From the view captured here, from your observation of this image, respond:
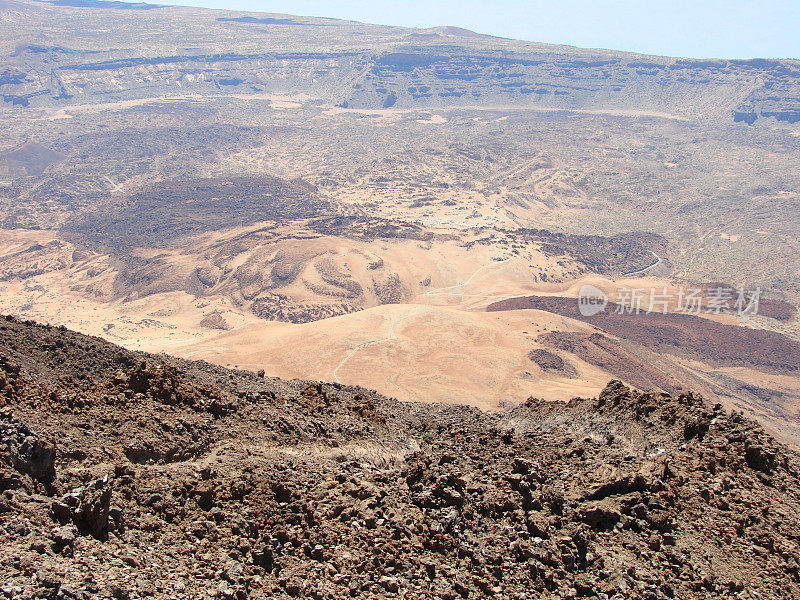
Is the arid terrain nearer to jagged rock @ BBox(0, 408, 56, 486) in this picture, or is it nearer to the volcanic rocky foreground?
the volcanic rocky foreground

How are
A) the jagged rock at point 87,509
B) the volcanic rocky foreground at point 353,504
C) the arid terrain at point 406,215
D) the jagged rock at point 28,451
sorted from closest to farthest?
the jagged rock at point 87,509 < the volcanic rocky foreground at point 353,504 < the jagged rock at point 28,451 < the arid terrain at point 406,215

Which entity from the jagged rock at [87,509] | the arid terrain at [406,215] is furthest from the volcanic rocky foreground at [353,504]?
the arid terrain at [406,215]

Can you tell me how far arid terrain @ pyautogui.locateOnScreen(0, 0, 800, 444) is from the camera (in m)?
38.5

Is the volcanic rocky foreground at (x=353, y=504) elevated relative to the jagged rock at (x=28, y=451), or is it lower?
lower

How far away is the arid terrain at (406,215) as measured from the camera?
3853 cm

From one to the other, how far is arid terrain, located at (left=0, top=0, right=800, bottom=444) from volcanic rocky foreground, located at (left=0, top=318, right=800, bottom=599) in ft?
53.2

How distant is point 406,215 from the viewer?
83.6 metres

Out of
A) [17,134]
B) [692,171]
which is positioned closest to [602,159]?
[692,171]

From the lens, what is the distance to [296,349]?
115 ft

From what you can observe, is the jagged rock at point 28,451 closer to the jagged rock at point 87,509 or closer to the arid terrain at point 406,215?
the jagged rock at point 87,509

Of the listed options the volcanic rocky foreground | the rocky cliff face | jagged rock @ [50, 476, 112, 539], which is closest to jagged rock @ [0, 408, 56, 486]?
the volcanic rocky foreground

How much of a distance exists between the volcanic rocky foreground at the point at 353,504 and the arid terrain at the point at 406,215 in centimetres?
1621

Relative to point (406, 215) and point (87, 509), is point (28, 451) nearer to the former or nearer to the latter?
point (87, 509)

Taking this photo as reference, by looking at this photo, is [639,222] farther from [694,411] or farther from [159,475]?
[159,475]
